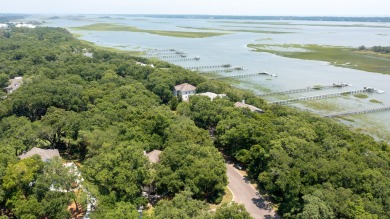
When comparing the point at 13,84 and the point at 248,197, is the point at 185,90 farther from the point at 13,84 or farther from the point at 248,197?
the point at 13,84

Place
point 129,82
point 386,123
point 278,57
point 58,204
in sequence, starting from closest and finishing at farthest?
point 58,204, point 386,123, point 129,82, point 278,57

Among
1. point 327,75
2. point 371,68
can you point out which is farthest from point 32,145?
point 371,68

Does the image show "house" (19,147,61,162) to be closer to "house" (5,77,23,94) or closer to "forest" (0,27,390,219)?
"forest" (0,27,390,219)

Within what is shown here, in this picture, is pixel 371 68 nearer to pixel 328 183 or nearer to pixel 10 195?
pixel 328 183

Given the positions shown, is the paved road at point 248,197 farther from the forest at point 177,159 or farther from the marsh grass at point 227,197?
the forest at point 177,159

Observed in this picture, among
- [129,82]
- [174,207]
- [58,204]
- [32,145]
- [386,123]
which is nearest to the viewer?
[174,207]

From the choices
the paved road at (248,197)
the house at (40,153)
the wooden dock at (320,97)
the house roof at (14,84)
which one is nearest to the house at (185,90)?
the wooden dock at (320,97)
